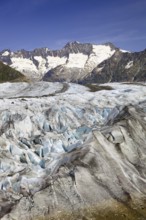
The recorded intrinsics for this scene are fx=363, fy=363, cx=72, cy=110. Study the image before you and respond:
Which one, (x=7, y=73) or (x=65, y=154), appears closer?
(x=65, y=154)

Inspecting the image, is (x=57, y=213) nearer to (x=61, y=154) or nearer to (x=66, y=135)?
(x=61, y=154)

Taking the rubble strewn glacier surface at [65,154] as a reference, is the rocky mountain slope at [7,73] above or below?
below

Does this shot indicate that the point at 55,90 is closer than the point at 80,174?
No

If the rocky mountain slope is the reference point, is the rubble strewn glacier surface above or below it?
above

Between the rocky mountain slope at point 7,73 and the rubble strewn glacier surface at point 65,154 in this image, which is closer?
the rubble strewn glacier surface at point 65,154

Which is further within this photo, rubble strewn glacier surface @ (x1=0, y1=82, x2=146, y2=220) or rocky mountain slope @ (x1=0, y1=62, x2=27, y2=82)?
rocky mountain slope @ (x1=0, y1=62, x2=27, y2=82)

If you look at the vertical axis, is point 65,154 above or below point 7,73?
above

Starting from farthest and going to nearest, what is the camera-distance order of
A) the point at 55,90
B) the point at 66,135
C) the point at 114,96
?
1. the point at 55,90
2. the point at 114,96
3. the point at 66,135

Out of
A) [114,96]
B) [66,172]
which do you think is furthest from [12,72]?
[66,172]
